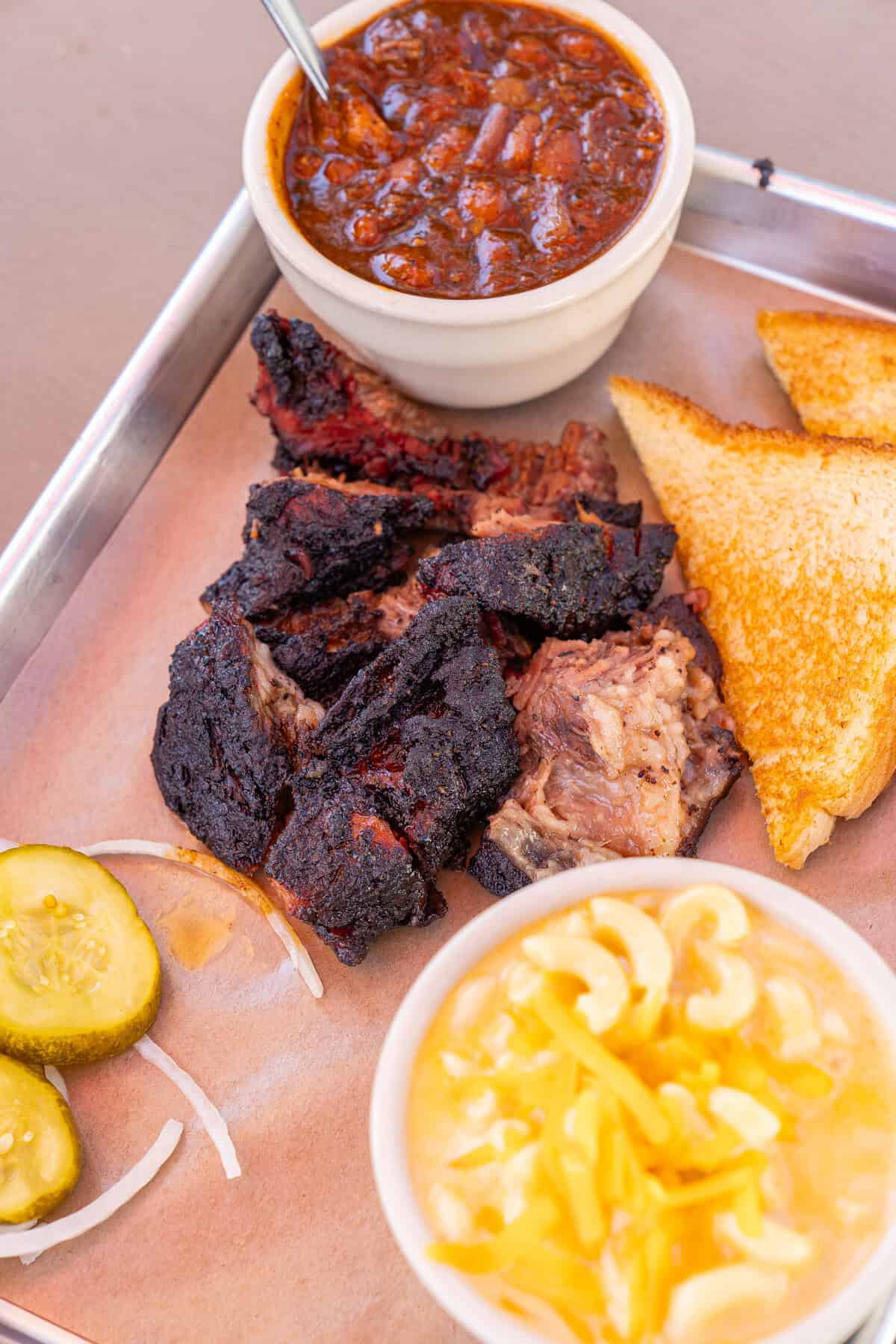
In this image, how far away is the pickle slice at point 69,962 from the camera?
219 cm

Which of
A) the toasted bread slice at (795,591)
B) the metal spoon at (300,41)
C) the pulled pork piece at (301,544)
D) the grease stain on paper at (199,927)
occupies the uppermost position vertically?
the metal spoon at (300,41)

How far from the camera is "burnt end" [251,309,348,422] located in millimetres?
2699

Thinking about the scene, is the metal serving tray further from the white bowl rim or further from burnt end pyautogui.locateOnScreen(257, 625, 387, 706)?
burnt end pyautogui.locateOnScreen(257, 625, 387, 706)

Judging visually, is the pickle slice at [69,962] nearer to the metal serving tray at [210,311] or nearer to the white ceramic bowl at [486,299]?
the metal serving tray at [210,311]

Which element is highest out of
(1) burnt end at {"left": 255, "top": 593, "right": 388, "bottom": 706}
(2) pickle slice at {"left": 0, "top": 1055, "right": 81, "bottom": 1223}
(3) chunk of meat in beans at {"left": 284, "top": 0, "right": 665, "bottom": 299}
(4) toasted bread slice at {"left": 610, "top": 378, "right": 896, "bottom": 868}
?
(3) chunk of meat in beans at {"left": 284, "top": 0, "right": 665, "bottom": 299}

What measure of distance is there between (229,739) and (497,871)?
0.62m

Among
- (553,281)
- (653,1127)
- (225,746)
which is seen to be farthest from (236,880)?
(553,281)

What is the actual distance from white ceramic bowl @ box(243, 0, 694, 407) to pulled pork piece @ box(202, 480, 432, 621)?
0.36 meters

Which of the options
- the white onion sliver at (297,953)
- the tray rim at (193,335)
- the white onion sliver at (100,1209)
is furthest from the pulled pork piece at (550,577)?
the white onion sliver at (100,1209)

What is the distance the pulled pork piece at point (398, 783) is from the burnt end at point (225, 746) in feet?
0.24

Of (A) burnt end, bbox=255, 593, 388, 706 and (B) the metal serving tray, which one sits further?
(B) the metal serving tray

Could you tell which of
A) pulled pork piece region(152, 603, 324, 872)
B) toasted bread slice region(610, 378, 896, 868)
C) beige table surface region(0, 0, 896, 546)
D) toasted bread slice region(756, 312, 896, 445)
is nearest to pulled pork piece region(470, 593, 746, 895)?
toasted bread slice region(610, 378, 896, 868)

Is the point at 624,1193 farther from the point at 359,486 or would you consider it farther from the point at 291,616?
the point at 359,486

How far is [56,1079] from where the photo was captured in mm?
2320
